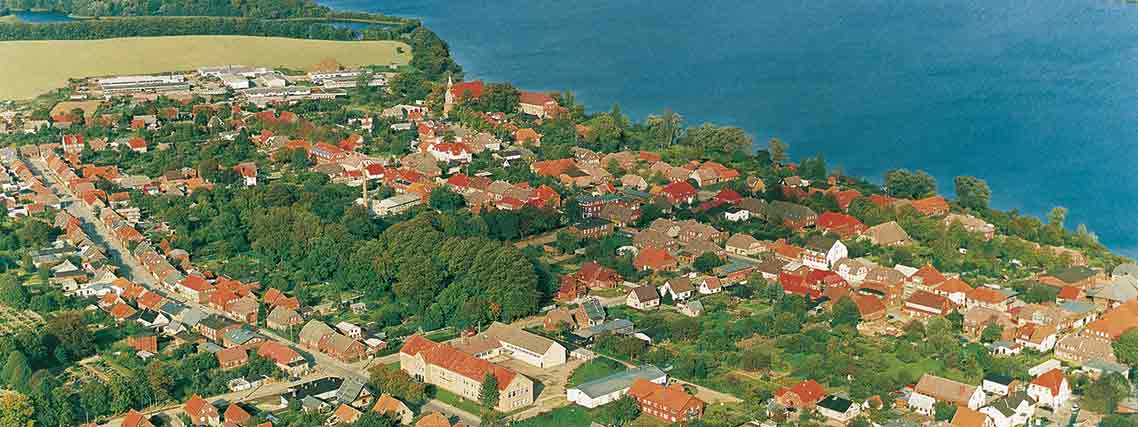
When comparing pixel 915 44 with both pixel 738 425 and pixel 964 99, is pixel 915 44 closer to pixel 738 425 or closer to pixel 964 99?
pixel 964 99

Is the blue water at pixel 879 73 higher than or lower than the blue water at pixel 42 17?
higher

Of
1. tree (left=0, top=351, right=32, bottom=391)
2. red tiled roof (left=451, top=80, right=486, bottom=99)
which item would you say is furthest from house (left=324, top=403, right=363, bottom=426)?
red tiled roof (left=451, top=80, right=486, bottom=99)

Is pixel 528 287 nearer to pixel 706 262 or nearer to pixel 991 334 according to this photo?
pixel 706 262

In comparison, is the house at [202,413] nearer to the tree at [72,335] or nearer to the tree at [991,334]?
the tree at [72,335]

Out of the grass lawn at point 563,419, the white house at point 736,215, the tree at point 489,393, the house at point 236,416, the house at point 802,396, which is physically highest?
the white house at point 736,215

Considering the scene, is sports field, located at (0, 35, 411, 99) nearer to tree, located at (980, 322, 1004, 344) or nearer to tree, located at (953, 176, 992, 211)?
tree, located at (953, 176, 992, 211)

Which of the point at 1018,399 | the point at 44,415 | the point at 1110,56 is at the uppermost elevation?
the point at 1110,56

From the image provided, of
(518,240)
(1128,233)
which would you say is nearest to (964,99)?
(1128,233)

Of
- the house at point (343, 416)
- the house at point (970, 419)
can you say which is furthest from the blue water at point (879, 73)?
the house at point (343, 416)
